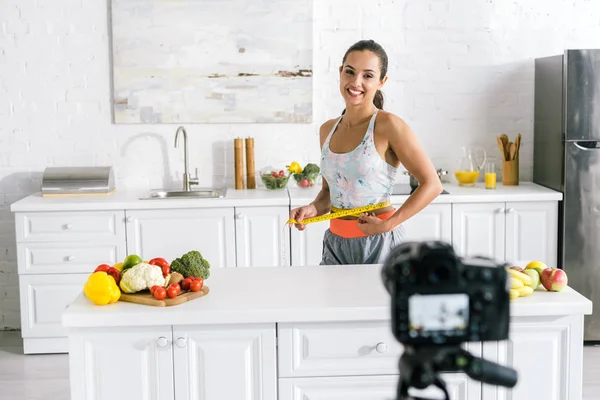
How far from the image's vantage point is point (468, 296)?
3.64 feet

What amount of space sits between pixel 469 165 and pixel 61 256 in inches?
96.4

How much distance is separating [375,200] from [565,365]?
0.86 m

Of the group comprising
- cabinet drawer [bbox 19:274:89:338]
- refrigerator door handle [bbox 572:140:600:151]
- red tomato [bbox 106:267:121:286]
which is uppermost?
refrigerator door handle [bbox 572:140:600:151]

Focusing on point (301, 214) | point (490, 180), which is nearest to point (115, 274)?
point (301, 214)

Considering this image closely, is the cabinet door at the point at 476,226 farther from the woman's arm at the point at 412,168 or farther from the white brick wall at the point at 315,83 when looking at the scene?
the woman's arm at the point at 412,168

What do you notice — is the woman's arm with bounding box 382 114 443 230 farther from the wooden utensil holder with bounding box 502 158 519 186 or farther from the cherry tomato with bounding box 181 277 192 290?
the wooden utensil holder with bounding box 502 158 519 186

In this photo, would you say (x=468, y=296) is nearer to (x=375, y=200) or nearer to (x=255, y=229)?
(x=375, y=200)

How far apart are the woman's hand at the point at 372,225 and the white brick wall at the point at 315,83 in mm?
2209

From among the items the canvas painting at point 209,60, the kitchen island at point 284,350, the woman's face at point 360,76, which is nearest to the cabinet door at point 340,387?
the kitchen island at point 284,350

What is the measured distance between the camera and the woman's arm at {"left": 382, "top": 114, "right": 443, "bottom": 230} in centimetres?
276

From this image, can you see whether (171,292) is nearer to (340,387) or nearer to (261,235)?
(340,387)

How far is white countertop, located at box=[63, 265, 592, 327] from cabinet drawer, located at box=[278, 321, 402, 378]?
0.05 m

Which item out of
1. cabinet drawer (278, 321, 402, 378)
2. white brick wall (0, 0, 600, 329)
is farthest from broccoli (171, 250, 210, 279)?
white brick wall (0, 0, 600, 329)

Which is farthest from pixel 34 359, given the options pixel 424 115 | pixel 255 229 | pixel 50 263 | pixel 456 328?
pixel 456 328
